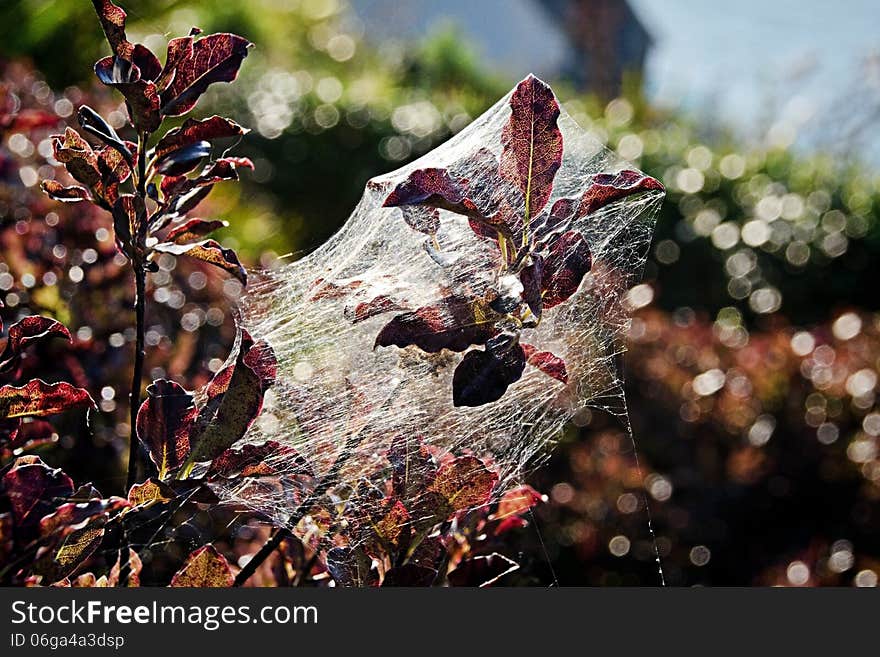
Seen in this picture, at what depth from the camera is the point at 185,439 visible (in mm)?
1082

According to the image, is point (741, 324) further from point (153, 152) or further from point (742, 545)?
point (153, 152)

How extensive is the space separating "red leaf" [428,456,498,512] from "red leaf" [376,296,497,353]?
0.47 feet

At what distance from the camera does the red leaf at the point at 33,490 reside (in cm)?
99

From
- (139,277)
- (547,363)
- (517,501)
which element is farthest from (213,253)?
(517,501)

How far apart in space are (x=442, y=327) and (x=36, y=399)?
1.61ft

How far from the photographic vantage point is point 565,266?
104 cm

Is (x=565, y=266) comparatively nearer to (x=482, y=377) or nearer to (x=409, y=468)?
(x=482, y=377)

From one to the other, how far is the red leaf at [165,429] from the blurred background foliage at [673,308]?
656 mm

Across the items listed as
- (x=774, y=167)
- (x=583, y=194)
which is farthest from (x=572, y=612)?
(x=774, y=167)

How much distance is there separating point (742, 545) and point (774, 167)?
18.2ft

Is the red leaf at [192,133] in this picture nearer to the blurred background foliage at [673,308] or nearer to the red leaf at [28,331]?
the red leaf at [28,331]

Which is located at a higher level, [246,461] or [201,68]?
[201,68]

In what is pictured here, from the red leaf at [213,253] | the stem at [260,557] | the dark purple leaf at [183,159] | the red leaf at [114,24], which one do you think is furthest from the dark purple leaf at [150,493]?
the red leaf at [114,24]

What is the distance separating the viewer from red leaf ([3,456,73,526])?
39.1 inches
